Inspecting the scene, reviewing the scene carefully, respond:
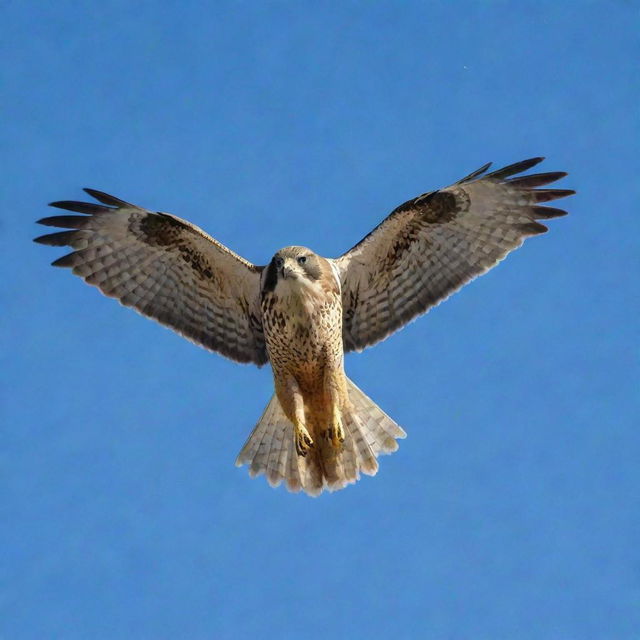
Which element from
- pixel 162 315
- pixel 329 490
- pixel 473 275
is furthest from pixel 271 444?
pixel 473 275

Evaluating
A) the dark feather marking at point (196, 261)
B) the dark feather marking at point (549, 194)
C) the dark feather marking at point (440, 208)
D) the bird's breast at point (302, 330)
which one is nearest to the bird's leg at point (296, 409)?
the bird's breast at point (302, 330)

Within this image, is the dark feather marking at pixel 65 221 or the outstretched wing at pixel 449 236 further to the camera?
the dark feather marking at pixel 65 221

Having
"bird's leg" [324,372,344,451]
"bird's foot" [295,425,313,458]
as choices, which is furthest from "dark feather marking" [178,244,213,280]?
"bird's foot" [295,425,313,458]

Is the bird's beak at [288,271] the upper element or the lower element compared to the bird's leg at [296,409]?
upper

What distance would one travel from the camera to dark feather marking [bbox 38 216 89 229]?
454 inches

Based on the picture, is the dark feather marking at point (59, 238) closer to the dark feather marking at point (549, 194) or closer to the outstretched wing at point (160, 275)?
the outstretched wing at point (160, 275)

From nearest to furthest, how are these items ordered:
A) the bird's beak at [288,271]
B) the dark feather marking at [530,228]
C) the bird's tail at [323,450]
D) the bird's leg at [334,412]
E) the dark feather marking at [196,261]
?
1. the bird's beak at [288,271]
2. the bird's leg at [334,412]
3. the dark feather marking at [530,228]
4. the bird's tail at [323,450]
5. the dark feather marking at [196,261]

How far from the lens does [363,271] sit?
1142cm

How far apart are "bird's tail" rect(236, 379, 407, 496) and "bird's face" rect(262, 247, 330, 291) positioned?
115cm

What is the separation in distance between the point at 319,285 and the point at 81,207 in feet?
7.74

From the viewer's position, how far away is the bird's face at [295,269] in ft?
34.6

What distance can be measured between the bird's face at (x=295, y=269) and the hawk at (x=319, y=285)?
33 mm

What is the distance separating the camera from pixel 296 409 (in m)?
11.0

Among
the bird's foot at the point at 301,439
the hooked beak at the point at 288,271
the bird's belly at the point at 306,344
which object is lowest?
the bird's foot at the point at 301,439
